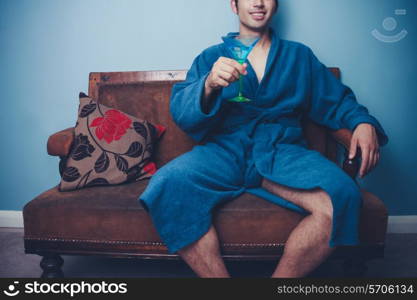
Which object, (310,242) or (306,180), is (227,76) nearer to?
(306,180)

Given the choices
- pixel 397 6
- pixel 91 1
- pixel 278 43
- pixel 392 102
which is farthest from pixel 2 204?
pixel 397 6

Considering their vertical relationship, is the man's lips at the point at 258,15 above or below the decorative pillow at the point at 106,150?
above

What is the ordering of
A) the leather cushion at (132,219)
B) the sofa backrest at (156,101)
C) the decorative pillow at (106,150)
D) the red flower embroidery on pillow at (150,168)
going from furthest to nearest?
1. the sofa backrest at (156,101)
2. the red flower embroidery on pillow at (150,168)
3. the decorative pillow at (106,150)
4. the leather cushion at (132,219)

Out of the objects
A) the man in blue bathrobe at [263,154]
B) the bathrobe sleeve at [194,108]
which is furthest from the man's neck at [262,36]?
the bathrobe sleeve at [194,108]

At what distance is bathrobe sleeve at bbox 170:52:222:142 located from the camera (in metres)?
1.47

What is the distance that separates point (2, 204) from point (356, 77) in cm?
228

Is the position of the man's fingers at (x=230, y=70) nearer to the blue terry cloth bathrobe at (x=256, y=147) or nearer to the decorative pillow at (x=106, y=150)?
the blue terry cloth bathrobe at (x=256, y=147)

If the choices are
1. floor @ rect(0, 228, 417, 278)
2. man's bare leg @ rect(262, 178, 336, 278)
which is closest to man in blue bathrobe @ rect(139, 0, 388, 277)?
man's bare leg @ rect(262, 178, 336, 278)

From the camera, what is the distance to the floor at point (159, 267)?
5.63 ft

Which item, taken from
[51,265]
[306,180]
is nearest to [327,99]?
[306,180]

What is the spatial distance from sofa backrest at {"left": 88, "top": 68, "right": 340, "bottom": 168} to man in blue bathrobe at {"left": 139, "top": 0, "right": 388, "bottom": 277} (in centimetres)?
16

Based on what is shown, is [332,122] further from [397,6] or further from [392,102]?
[397,6]

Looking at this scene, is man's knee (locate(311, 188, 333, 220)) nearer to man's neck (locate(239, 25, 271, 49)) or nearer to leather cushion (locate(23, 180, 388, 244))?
leather cushion (locate(23, 180, 388, 244))

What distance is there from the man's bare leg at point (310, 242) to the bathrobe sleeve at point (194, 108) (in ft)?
1.69
